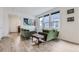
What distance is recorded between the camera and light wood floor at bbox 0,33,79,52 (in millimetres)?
2254

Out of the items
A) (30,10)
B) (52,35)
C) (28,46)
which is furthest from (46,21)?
(28,46)

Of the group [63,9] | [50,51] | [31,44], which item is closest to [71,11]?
[63,9]

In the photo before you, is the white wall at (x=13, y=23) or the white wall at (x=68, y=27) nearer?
the white wall at (x=68, y=27)

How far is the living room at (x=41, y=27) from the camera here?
2.29m

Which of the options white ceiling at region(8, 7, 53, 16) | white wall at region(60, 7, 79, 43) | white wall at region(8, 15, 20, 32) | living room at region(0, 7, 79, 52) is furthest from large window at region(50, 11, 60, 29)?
white wall at region(8, 15, 20, 32)

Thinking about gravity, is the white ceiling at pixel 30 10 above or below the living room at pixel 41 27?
above

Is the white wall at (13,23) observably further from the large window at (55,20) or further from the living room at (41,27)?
the large window at (55,20)

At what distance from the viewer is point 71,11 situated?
7.59 ft

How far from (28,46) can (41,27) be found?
2.17 feet

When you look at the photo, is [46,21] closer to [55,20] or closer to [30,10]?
[55,20]

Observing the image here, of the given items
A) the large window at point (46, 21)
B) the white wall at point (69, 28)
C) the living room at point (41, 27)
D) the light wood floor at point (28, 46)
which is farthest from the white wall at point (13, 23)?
the white wall at point (69, 28)
